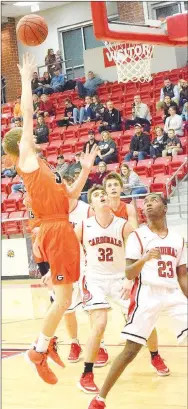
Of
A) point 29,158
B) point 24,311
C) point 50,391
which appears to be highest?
point 29,158

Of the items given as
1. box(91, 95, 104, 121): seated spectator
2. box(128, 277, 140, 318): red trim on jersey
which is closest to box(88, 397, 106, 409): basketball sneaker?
box(128, 277, 140, 318): red trim on jersey

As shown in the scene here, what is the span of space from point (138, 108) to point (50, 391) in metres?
9.39

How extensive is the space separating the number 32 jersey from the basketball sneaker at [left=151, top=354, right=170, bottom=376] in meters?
0.98

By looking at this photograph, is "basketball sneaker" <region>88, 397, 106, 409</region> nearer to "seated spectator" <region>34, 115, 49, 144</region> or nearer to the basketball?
the basketball

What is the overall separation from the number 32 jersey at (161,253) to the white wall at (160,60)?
1131cm

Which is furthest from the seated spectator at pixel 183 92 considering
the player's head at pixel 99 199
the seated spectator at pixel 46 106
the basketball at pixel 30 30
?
the player's head at pixel 99 199

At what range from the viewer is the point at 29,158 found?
448 cm

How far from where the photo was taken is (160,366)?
5363 millimetres

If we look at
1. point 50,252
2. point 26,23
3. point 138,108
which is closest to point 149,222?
point 50,252

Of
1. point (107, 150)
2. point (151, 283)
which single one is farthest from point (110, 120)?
point (151, 283)

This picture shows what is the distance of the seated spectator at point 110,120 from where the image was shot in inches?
551

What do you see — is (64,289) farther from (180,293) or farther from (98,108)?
(98,108)

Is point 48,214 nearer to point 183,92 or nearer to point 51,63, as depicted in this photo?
point 183,92

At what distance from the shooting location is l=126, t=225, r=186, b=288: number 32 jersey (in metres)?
4.45
